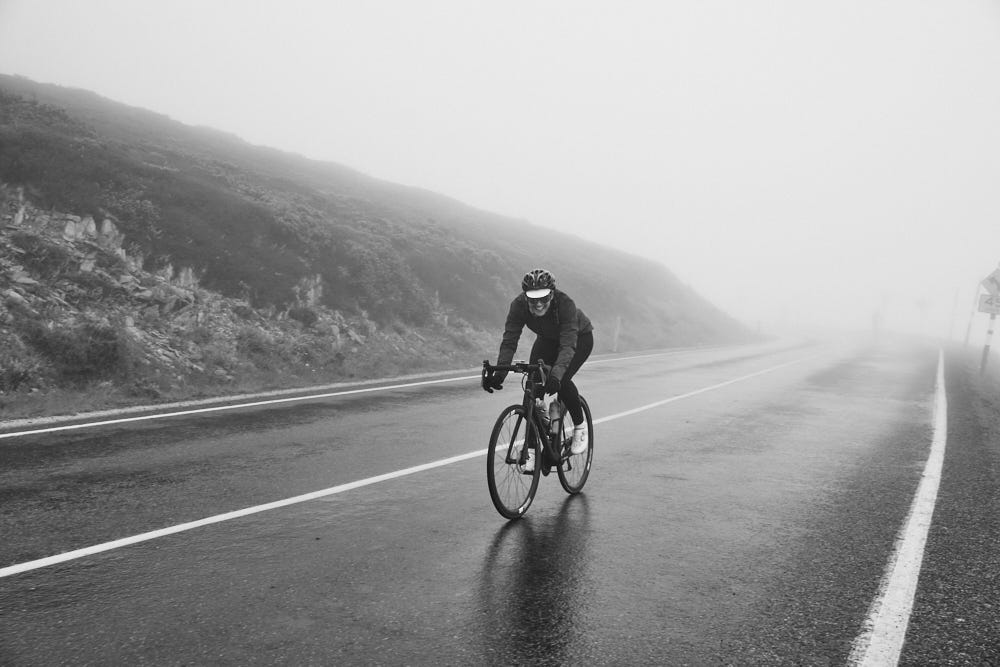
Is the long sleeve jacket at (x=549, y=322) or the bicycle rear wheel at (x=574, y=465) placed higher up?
the long sleeve jacket at (x=549, y=322)

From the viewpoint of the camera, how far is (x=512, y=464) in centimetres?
532

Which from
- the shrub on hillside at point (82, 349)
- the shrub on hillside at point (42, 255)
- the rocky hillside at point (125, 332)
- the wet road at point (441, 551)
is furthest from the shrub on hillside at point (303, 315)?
the wet road at point (441, 551)

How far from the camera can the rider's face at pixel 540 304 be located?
5.54m

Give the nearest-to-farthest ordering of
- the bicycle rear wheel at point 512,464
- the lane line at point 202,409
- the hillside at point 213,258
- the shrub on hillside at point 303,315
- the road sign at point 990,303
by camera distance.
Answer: the bicycle rear wheel at point 512,464
the lane line at point 202,409
the hillside at point 213,258
the shrub on hillside at point 303,315
the road sign at point 990,303

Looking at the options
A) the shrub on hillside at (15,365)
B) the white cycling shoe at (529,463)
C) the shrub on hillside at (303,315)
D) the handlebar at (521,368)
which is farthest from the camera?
the shrub on hillside at (303,315)

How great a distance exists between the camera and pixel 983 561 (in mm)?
4305

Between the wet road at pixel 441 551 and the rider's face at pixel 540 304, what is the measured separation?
1.74 meters

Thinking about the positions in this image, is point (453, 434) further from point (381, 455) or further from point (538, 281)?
point (538, 281)

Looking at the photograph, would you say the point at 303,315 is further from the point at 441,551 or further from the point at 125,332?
the point at 441,551

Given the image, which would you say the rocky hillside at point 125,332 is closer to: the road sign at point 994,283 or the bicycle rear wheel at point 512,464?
the bicycle rear wheel at point 512,464

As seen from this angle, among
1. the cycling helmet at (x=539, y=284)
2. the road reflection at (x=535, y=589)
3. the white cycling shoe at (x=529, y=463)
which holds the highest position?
the cycling helmet at (x=539, y=284)

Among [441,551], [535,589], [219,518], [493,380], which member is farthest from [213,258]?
[535,589]

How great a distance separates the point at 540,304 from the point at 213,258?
13.1m

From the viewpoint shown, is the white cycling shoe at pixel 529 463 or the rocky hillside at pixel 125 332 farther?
the rocky hillside at pixel 125 332
